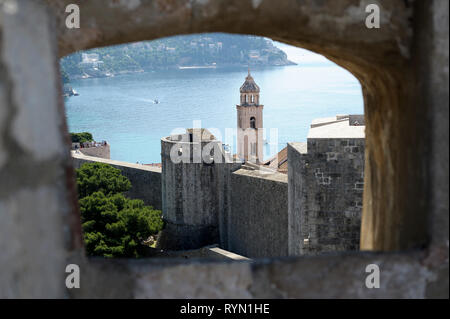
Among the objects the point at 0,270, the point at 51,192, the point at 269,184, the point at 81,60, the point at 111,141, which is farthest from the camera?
the point at 81,60

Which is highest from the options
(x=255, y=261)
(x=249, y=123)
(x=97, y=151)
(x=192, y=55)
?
(x=192, y=55)

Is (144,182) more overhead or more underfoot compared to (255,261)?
more underfoot

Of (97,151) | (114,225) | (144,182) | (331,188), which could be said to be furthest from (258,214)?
(97,151)

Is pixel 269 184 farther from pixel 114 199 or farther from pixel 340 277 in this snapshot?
pixel 340 277

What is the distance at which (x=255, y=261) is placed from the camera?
1.66m

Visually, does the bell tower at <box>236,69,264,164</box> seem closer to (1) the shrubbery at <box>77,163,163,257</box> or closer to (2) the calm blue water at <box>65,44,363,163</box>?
(1) the shrubbery at <box>77,163,163,257</box>

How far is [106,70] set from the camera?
12306 centimetres

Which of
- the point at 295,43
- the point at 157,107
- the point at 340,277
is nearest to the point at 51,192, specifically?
the point at 340,277

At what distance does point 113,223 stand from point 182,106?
5900 centimetres

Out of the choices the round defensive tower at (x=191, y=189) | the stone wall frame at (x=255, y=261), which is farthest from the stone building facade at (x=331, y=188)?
the round defensive tower at (x=191, y=189)

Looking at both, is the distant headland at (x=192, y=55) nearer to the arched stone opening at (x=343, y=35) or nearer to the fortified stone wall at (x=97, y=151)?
the fortified stone wall at (x=97, y=151)

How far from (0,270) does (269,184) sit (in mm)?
12680

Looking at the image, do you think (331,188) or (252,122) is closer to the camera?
(331,188)

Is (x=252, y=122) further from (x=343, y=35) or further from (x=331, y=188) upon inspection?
(x=343, y=35)
